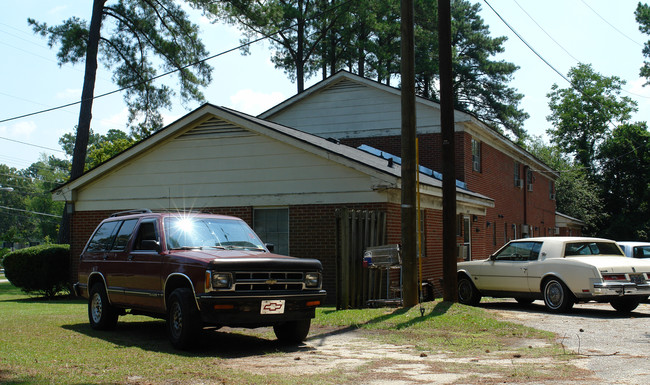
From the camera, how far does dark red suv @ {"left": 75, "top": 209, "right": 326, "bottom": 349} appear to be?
838 centimetres

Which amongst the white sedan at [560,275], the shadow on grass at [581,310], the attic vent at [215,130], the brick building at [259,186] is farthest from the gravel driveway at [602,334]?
the attic vent at [215,130]

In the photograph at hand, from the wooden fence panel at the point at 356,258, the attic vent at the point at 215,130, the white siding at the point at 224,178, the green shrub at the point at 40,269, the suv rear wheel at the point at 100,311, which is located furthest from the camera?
the green shrub at the point at 40,269

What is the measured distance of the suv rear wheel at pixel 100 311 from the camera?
10.5 m

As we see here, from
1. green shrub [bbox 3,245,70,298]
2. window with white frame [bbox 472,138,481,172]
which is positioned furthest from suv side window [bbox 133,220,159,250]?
window with white frame [bbox 472,138,481,172]

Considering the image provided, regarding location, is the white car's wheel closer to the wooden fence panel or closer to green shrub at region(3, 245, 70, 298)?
the wooden fence panel

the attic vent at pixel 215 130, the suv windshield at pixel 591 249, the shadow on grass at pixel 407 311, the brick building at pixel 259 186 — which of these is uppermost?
the attic vent at pixel 215 130

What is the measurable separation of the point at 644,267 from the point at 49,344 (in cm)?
1116

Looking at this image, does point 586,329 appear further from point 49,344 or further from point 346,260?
point 49,344

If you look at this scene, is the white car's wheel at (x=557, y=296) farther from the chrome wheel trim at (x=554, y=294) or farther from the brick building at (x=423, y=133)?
the brick building at (x=423, y=133)

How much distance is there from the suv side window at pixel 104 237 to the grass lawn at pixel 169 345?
4.48ft

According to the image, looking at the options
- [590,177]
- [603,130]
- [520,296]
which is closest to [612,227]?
[590,177]

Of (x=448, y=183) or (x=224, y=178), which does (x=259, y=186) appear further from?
(x=448, y=183)

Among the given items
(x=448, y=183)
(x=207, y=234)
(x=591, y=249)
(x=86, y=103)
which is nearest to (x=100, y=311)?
(x=207, y=234)

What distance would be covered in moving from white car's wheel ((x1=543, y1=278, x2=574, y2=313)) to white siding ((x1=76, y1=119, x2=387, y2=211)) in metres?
4.02
